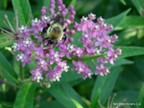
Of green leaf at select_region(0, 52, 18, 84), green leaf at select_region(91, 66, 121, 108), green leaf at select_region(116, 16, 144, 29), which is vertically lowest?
green leaf at select_region(91, 66, 121, 108)

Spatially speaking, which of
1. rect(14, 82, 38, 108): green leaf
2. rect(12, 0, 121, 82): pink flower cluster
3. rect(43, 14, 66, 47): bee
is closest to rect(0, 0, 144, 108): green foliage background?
rect(14, 82, 38, 108): green leaf

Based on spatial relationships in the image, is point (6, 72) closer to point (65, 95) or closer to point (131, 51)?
point (65, 95)

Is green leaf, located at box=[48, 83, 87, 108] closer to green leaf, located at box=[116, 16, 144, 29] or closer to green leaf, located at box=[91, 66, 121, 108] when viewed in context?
green leaf, located at box=[91, 66, 121, 108]

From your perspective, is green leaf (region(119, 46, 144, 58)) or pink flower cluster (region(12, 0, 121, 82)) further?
green leaf (region(119, 46, 144, 58))

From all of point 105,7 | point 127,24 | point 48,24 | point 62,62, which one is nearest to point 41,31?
point 48,24

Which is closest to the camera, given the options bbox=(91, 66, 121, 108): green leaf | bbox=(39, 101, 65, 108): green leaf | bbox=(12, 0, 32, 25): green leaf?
bbox=(12, 0, 32, 25): green leaf

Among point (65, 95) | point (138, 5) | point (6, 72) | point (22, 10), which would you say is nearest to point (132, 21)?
point (138, 5)

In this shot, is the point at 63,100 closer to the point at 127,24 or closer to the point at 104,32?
the point at 104,32
